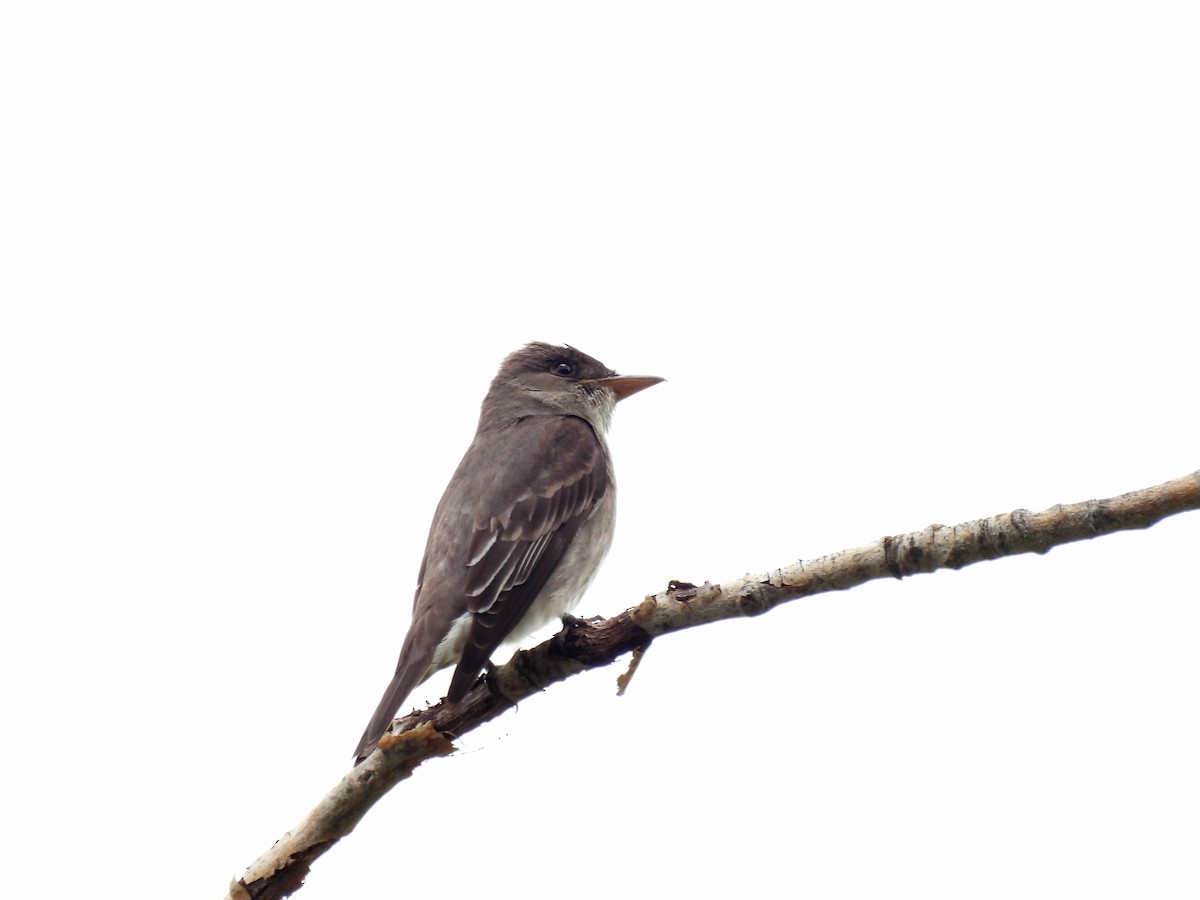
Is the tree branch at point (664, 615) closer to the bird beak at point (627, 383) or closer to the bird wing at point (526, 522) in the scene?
the bird wing at point (526, 522)

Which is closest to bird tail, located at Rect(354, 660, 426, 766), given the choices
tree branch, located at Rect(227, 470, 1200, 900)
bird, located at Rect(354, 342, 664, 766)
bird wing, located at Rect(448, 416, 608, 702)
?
bird, located at Rect(354, 342, 664, 766)

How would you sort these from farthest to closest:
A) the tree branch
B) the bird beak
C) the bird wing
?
the bird beak, the bird wing, the tree branch

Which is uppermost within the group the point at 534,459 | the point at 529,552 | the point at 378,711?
the point at 534,459

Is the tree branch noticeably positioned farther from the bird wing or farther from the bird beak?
the bird beak

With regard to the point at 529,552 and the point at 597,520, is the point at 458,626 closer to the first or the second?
the point at 529,552

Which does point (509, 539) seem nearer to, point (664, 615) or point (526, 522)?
point (526, 522)

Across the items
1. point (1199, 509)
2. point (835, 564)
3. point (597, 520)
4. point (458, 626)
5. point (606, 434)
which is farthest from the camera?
point (606, 434)

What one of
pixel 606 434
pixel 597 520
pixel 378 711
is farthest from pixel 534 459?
pixel 378 711
